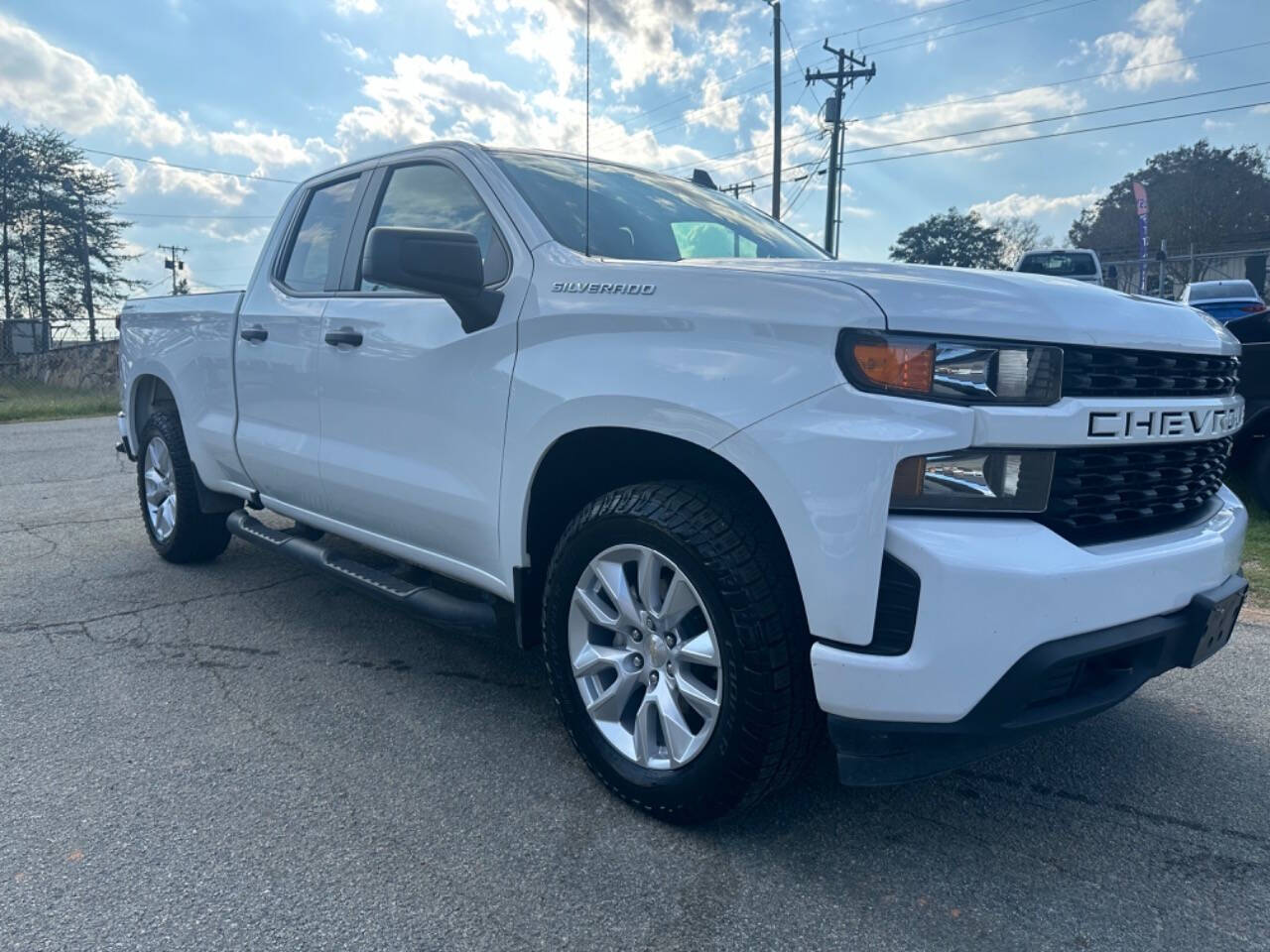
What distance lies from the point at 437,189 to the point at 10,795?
2.39 metres

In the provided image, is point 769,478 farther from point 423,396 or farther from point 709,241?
point 709,241

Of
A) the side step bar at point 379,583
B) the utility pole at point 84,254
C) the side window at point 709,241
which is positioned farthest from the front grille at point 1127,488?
the utility pole at point 84,254

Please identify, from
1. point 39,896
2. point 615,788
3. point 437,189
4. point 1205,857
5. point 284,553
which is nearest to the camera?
point 39,896

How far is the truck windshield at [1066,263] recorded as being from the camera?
59.6ft

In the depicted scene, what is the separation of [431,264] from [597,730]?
1427mm

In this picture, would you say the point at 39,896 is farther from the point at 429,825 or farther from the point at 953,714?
the point at 953,714

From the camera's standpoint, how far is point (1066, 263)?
18547 mm

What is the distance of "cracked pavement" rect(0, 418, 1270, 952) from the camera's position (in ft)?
7.04

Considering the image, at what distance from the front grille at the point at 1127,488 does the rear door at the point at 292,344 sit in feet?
9.14

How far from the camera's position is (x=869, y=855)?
7.98 feet

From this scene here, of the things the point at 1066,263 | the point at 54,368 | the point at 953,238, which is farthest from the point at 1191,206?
the point at 54,368

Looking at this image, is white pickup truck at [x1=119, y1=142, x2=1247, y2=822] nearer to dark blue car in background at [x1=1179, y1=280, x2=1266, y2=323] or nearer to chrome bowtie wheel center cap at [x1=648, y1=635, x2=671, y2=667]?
chrome bowtie wheel center cap at [x1=648, y1=635, x2=671, y2=667]

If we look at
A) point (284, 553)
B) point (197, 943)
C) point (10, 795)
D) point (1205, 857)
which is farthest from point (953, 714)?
point (284, 553)

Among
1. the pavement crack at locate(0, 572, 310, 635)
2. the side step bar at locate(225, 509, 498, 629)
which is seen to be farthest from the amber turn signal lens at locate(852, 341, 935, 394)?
the pavement crack at locate(0, 572, 310, 635)
